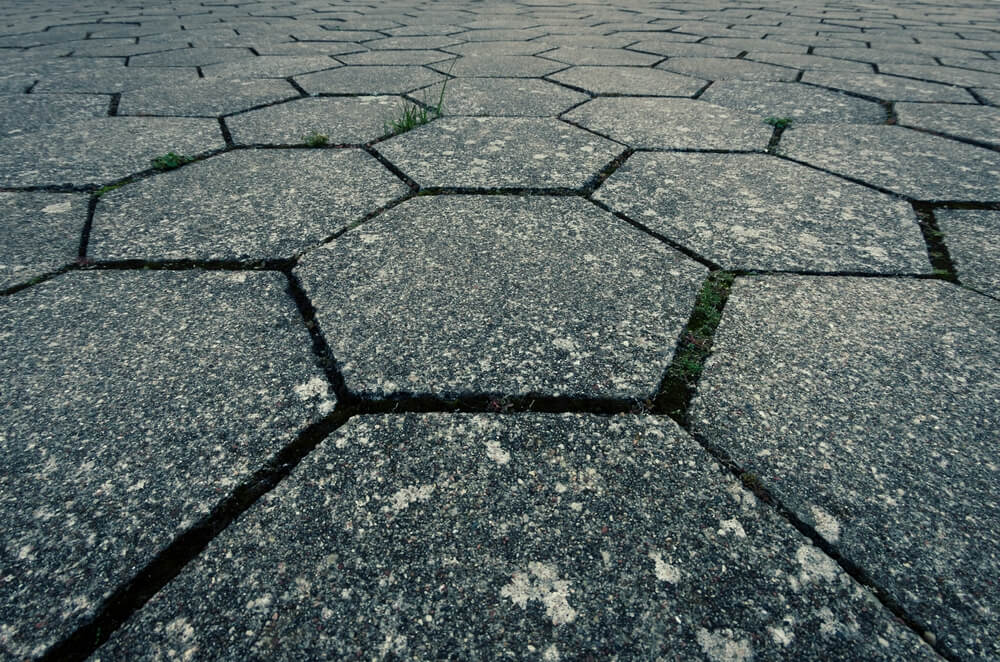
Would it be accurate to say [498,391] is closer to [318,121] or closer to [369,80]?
[318,121]

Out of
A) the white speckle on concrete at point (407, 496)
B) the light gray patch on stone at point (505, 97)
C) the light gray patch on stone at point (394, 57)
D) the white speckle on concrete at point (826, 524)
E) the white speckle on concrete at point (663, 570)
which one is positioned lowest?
the white speckle on concrete at point (407, 496)

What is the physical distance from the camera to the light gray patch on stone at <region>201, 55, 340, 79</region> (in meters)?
2.22

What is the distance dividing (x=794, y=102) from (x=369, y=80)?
1.70m

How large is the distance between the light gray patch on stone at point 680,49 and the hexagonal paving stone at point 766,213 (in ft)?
5.30

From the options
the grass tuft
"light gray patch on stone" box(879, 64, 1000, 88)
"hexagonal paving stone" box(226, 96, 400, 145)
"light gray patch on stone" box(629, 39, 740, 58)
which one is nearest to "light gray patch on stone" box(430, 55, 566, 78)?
"hexagonal paving stone" box(226, 96, 400, 145)

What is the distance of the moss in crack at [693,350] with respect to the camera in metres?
0.70

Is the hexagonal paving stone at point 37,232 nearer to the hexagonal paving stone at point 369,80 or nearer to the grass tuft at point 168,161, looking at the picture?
the grass tuft at point 168,161

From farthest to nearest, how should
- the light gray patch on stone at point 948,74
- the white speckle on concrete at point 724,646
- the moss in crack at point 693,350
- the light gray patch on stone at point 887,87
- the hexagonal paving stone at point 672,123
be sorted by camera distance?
the light gray patch on stone at point 948,74
the light gray patch on stone at point 887,87
the hexagonal paving stone at point 672,123
the moss in crack at point 693,350
the white speckle on concrete at point 724,646

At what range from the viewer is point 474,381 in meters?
0.73

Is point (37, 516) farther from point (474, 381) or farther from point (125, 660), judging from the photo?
point (474, 381)

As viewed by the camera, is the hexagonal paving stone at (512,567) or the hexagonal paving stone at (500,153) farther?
the hexagonal paving stone at (500,153)

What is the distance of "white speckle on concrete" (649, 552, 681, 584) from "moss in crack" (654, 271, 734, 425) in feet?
0.64

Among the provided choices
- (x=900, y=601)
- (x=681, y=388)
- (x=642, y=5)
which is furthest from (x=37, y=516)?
(x=642, y=5)

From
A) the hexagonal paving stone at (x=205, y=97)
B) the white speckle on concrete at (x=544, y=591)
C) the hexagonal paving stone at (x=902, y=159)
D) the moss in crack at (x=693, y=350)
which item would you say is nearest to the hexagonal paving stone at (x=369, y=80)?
the hexagonal paving stone at (x=205, y=97)
